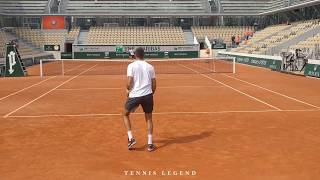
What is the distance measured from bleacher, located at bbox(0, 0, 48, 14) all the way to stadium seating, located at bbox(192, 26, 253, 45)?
2463 centimetres

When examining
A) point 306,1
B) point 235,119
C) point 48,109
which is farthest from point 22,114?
point 306,1

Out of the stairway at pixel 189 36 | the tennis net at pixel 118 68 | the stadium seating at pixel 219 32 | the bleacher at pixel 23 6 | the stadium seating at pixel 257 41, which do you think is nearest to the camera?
the tennis net at pixel 118 68

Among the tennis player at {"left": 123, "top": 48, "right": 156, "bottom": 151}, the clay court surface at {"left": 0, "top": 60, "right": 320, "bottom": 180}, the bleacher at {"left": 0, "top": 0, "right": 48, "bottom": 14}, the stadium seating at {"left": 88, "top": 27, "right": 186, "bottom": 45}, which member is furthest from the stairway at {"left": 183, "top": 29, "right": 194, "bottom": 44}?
the tennis player at {"left": 123, "top": 48, "right": 156, "bottom": 151}

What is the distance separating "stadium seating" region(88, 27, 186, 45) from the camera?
61.8 metres

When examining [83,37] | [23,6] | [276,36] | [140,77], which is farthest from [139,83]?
[23,6]

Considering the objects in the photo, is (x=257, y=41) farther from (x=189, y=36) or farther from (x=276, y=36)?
(x=189, y=36)

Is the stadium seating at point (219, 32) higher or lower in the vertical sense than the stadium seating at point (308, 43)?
higher

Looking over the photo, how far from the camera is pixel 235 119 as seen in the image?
11.8 metres

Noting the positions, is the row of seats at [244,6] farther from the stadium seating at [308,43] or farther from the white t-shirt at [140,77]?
the white t-shirt at [140,77]

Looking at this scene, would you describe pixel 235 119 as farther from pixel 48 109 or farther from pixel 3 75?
pixel 3 75

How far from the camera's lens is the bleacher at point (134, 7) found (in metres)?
64.0

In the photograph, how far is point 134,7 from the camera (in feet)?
212

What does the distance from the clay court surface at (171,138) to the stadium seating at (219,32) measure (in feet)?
156

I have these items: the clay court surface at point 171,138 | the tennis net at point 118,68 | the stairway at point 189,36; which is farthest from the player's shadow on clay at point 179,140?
the stairway at point 189,36
